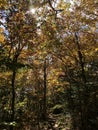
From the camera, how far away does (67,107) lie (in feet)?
70.5

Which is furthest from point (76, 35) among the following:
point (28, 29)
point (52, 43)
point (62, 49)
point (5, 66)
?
point (5, 66)

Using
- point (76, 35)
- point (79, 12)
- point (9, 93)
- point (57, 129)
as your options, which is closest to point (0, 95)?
point (9, 93)

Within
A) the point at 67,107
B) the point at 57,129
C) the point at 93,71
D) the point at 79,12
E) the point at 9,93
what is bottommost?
the point at 57,129

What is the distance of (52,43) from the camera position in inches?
508

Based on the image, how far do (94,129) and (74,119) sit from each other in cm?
256

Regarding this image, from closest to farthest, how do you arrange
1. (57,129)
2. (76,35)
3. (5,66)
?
(5,66)
(76,35)
(57,129)

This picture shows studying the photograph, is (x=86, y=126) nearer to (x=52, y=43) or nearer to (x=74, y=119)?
(x=74, y=119)

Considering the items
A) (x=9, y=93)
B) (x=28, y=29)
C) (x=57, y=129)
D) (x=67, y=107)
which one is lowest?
(x=57, y=129)

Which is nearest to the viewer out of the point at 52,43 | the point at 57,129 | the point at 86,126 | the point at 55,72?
the point at 52,43

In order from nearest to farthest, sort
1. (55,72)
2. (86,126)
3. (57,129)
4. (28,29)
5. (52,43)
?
(52,43) < (28,29) < (86,126) < (57,129) < (55,72)

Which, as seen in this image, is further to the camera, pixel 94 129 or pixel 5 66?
pixel 94 129

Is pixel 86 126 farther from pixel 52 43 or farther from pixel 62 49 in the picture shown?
pixel 52 43

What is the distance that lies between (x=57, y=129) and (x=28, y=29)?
383 inches

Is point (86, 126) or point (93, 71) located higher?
point (93, 71)
